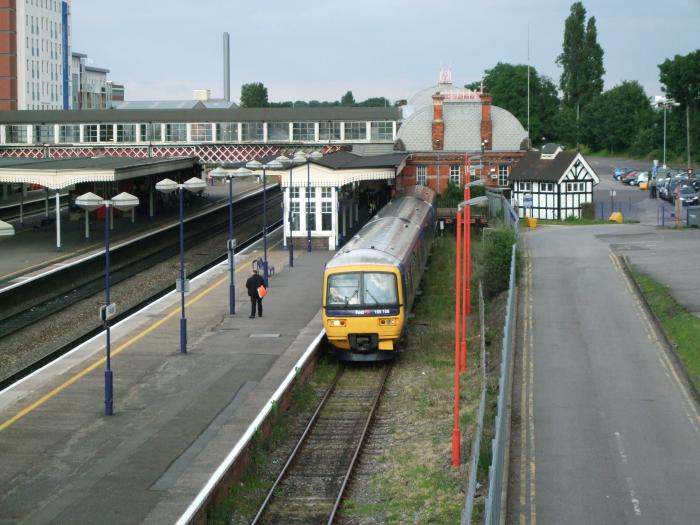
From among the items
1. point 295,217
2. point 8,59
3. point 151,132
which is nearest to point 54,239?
point 295,217

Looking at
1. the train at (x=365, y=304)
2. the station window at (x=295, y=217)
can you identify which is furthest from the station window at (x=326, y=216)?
the train at (x=365, y=304)

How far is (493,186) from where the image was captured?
68562 millimetres

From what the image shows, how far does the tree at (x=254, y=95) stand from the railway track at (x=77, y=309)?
129333 millimetres

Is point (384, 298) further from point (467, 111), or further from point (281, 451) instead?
point (467, 111)

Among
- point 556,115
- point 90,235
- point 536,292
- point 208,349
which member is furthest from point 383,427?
point 556,115

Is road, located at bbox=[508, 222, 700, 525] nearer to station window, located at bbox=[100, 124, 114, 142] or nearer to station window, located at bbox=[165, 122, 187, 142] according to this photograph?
station window, located at bbox=[165, 122, 187, 142]

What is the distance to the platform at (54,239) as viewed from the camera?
142 ft

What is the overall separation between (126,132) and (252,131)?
29.8ft

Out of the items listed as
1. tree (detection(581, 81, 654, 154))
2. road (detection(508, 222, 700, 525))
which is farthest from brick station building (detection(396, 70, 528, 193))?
tree (detection(581, 81, 654, 154))

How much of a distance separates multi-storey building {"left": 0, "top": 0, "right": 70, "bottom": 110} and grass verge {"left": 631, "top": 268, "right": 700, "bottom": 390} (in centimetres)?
9437

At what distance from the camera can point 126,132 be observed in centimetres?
7544

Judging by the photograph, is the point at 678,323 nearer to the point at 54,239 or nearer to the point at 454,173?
the point at 54,239

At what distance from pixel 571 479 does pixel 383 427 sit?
5478mm

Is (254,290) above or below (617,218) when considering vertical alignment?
below
